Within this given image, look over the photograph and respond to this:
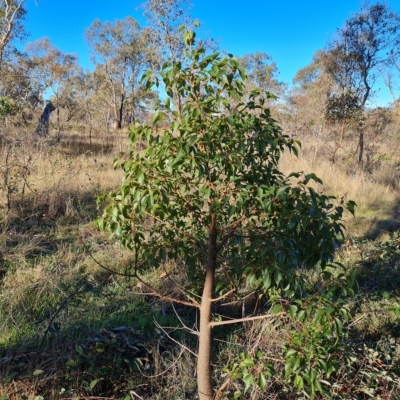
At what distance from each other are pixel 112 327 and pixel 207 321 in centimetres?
140

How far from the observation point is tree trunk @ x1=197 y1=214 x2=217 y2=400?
1885 millimetres

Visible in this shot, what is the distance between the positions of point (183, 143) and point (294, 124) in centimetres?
1474

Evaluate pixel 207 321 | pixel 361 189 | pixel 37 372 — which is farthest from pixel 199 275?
pixel 361 189

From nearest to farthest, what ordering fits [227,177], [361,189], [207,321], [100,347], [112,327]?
[227,177] → [207,321] → [100,347] → [112,327] → [361,189]

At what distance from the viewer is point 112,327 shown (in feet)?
9.89

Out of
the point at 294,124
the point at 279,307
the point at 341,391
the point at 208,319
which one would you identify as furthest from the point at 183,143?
the point at 294,124

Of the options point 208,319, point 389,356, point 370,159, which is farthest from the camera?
point 370,159

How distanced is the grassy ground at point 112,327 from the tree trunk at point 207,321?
12cm

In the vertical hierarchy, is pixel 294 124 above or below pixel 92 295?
above

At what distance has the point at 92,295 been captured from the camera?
11.5 feet

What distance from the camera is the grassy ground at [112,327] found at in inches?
92.8

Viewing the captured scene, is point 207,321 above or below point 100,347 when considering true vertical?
above

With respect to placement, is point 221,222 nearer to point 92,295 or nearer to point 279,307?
point 279,307

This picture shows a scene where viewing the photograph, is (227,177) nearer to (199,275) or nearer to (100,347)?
(199,275)
